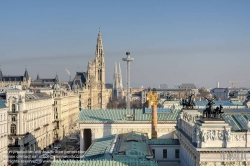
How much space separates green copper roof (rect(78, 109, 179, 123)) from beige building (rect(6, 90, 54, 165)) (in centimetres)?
2254

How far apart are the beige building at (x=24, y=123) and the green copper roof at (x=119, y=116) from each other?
22542 mm

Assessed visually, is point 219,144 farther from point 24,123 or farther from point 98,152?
point 24,123

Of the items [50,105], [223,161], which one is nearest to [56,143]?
[50,105]

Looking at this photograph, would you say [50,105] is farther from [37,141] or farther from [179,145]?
[179,145]

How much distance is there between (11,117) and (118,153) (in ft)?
188

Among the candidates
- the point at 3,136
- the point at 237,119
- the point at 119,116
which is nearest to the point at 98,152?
the point at 237,119

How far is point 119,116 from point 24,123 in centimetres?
3076

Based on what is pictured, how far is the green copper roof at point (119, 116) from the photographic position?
93.9 m

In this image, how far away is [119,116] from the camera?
9600 cm

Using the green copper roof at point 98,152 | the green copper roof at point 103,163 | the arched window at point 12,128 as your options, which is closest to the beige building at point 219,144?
the green copper roof at point 103,163

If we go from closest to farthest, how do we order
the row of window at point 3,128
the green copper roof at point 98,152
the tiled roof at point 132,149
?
the tiled roof at point 132,149
the green copper roof at point 98,152
the row of window at point 3,128

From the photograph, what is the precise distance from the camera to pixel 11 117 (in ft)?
358

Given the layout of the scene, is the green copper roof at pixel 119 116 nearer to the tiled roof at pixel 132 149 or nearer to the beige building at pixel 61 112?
the tiled roof at pixel 132 149

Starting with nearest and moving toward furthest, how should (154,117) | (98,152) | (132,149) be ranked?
(132,149), (98,152), (154,117)
